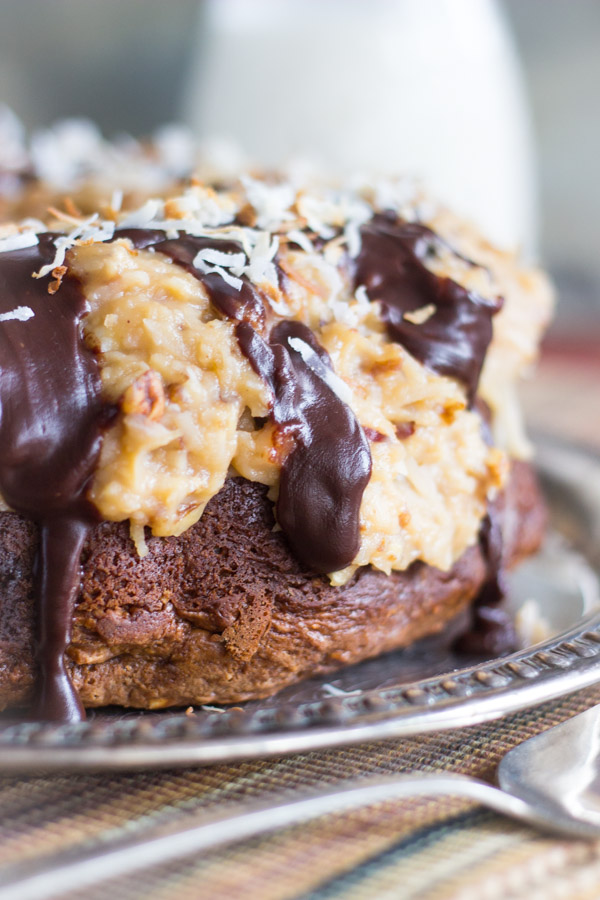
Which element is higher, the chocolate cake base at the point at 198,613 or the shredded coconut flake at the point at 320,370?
the shredded coconut flake at the point at 320,370

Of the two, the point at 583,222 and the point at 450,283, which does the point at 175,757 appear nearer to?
the point at 450,283

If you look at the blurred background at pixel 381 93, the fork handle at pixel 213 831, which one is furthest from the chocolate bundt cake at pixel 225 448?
the blurred background at pixel 381 93

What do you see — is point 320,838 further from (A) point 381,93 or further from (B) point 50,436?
(A) point 381,93

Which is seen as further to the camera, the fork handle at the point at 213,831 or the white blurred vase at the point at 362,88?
the white blurred vase at the point at 362,88

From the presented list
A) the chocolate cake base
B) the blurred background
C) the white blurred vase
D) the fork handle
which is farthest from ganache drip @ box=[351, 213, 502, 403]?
the white blurred vase

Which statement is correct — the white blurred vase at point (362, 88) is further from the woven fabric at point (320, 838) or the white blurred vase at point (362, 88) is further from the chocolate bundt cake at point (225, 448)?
the woven fabric at point (320, 838)

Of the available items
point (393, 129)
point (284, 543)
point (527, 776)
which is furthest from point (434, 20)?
point (527, 776)
